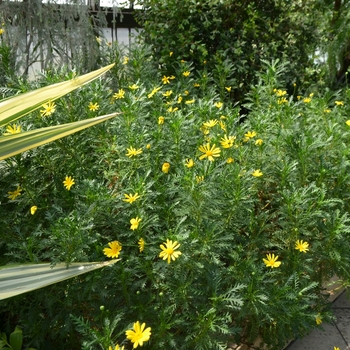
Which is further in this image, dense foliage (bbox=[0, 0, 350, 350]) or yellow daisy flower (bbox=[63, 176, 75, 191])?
yellow daisy flower (bbox=[63, 176, 75, 191])

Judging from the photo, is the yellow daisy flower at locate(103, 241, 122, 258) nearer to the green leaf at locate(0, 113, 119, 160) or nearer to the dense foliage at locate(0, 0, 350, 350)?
the dense foliage at locate(0, 0, 350, 350)

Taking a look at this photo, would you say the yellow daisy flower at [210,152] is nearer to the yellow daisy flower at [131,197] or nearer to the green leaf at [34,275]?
the yellow daisy flower at [131,197]

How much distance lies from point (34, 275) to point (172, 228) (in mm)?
572

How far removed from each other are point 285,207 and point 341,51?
3.72 meters

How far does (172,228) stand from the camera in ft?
6.61

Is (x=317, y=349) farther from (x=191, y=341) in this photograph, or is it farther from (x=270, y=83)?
(x=270, y=83)

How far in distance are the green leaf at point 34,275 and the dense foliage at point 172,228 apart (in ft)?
0.17

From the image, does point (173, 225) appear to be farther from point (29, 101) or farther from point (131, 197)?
point (29, 101)

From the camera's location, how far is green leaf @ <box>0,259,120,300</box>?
1.67m

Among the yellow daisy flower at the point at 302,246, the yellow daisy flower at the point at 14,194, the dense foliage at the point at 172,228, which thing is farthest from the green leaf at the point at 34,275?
the yellow daisy flower at the point at 302,246

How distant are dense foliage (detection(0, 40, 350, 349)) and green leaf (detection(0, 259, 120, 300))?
5 centimetres

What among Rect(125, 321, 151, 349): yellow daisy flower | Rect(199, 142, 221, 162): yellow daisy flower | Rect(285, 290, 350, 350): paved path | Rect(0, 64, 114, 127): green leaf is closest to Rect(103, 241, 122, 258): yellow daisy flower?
Rect(125, 321, 151, 349): yellow daisy flower

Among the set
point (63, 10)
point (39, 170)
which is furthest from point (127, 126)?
point (63, 10)

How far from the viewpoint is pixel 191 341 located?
183cm
